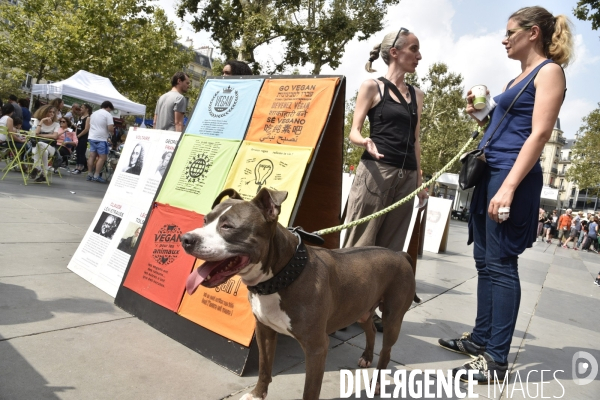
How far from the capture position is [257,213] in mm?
1978

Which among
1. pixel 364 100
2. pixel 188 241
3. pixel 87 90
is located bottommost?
pixel 188 241

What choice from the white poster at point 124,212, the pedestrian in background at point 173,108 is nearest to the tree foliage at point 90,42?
the pedestrian in background at point 173,108

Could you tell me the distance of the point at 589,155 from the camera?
116 feet

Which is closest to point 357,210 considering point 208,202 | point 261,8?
point 208,202

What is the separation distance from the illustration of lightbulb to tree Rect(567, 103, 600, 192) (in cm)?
3848

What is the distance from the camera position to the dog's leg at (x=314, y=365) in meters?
2.06

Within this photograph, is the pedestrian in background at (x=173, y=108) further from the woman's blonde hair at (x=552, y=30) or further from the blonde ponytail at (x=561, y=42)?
the blonde ponytail at (x=561, y=42)

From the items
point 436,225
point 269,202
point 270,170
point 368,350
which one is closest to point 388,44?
point 270,170

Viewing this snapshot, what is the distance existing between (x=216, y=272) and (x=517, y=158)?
6.84ft

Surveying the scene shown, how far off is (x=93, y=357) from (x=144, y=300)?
2.57 feet

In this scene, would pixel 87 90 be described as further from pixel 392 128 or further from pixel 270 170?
pixel 392 128

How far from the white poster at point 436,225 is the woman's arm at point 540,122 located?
7337 millimetres

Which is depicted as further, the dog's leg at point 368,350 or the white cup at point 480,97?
the white cup at point 480,97

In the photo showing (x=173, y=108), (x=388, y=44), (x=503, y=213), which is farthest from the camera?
(x=173, y=108)
